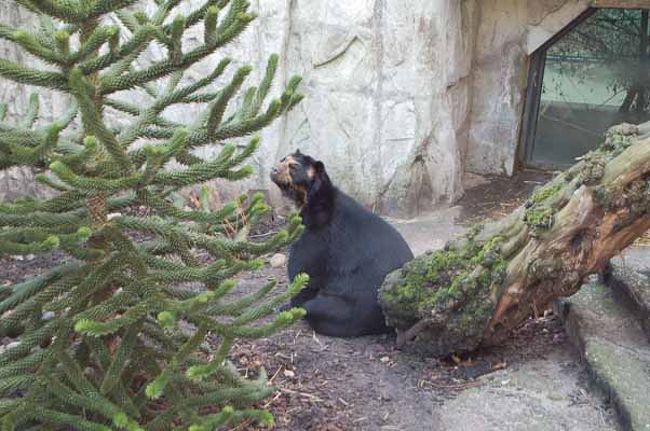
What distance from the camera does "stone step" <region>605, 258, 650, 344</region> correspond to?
4668mm

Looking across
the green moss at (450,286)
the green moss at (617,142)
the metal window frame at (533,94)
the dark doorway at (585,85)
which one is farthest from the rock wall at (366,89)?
the green moss at (617,142)

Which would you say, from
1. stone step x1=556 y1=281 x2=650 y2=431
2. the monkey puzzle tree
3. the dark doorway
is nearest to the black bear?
stone step x1=556 y1=281 x2=650 y2=431

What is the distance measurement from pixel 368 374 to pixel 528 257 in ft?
3.48

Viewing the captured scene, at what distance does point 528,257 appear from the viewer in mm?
4258

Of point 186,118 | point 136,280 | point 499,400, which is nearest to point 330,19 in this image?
point 186,118

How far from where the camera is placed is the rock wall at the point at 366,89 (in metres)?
7.53

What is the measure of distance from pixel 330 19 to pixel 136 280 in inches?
192

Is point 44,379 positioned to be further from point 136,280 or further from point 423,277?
point 423,277

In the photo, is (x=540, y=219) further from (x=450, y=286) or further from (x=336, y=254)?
(x=336, y=254)

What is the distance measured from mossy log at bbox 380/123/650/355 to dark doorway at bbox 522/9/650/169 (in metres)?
4.90

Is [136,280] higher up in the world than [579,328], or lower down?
higher up

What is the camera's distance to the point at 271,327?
3.04 meters

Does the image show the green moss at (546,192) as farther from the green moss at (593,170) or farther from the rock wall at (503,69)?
the rock wall at (503,69)

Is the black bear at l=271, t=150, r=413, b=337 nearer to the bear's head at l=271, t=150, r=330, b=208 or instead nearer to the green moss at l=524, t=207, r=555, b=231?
the bear's head at l=271, t=150, r=330, b=208
